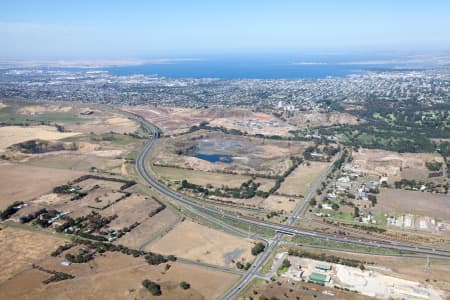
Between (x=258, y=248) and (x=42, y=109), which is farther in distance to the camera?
(x=42, y=109)

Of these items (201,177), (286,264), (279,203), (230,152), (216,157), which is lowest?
(286,264)

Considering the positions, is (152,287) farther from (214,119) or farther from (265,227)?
(214,119)

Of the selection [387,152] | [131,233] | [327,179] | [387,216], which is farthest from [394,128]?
[131,233]

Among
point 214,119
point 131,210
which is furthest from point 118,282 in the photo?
point 214,119

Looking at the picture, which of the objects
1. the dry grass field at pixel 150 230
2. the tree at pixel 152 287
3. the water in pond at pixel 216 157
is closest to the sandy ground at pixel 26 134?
the water in pond at pixel 216 157

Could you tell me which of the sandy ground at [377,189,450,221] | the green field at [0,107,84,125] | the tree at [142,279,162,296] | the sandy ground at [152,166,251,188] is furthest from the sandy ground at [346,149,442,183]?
the green field at [0,107,84,125]

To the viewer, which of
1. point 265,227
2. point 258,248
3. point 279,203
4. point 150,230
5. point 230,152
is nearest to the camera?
point 258,248
